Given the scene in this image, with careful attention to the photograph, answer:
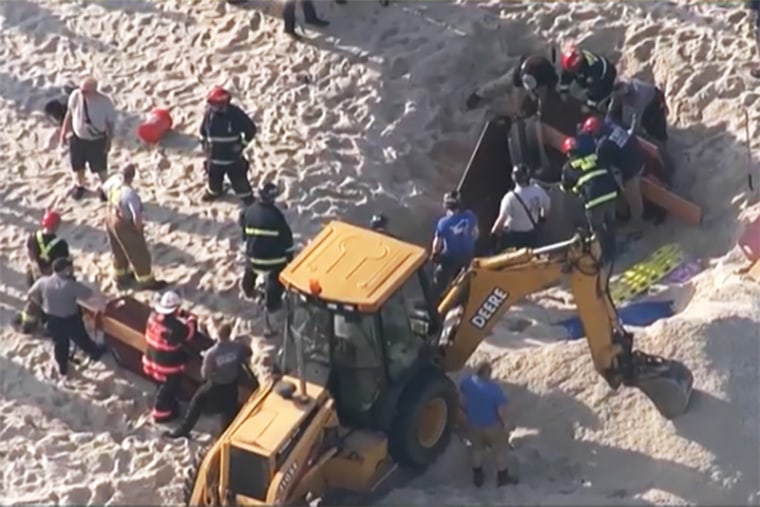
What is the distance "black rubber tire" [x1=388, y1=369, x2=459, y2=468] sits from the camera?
16906 millimetres

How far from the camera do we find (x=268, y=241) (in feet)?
61.1

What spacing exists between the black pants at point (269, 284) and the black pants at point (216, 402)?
1.48 m

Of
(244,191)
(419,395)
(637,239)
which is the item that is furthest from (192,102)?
(419,395)

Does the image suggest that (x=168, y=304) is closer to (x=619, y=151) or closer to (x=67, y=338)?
(x=67, y=338)

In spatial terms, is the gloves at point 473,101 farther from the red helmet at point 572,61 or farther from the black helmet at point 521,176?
the black helmet at point 521,176

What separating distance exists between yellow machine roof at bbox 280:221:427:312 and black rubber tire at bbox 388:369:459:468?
0.97m

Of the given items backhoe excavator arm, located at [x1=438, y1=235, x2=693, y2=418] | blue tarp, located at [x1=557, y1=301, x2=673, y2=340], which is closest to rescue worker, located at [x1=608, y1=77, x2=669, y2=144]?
blue tarp, located at [x1=557, y1=301, x2=673, y2=340]

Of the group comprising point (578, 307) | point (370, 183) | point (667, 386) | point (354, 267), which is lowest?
point (370, 183)

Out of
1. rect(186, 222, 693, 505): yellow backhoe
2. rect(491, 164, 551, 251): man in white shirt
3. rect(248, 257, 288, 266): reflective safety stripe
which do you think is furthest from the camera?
rect(491, 164, 551, 251): man in white shirt

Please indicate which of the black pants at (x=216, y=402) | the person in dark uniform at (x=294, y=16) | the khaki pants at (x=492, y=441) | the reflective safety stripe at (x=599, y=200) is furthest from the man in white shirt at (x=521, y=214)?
the person in dark uniform at (x=294, y=16)

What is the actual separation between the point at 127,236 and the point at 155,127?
2597 mm

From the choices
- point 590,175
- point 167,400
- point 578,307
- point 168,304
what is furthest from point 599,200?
point 167,400

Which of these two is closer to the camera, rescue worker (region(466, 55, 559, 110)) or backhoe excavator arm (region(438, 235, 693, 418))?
backhoe excavator arm (region(438, 235, 693, 418))

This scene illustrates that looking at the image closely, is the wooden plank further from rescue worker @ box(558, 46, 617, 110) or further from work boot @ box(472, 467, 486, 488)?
work boot @ box(472, 467, 486, 488)
